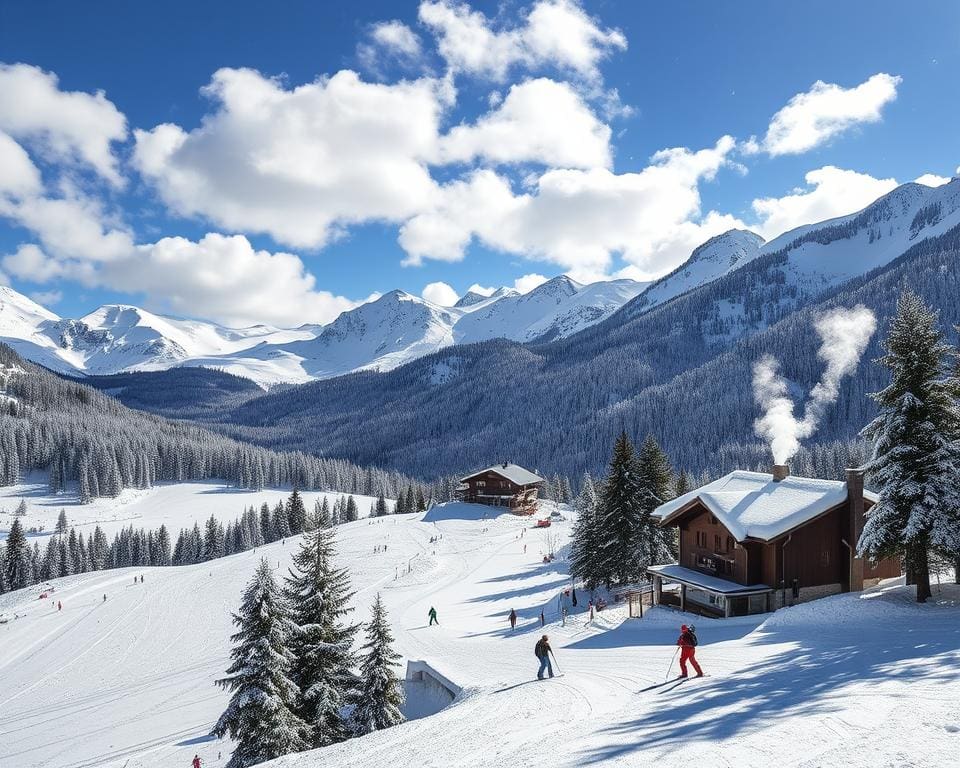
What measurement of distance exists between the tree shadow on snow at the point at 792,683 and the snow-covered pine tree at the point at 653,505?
63.6 feet

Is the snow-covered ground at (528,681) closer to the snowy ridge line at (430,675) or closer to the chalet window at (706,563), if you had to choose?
the snowy ridge line at (430,675)

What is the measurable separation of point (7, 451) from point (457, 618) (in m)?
169

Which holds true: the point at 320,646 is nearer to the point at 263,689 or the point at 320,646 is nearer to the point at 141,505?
the point at 263,689

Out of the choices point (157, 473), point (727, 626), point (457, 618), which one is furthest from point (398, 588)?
point (157, 473)

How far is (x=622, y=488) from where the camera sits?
41.0 m

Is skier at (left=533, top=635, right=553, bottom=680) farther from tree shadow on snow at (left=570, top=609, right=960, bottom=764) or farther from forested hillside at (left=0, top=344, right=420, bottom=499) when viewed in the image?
forested hillside at (left=0, top=344, right=420, bottom=499)

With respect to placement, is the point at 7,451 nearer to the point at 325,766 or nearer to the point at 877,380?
the point at 325,766

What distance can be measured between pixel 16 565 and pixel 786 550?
106 metres

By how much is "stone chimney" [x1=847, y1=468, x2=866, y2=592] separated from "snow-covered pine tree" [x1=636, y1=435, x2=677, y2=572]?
39.2ft

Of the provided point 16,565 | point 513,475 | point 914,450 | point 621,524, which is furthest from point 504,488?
point 16,565

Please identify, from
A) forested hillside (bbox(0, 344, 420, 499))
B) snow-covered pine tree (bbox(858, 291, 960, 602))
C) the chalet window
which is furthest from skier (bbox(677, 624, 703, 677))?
forested hillside (bbox(0, 344, 420, 499))

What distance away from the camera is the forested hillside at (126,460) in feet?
504

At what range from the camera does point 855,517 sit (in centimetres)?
2927

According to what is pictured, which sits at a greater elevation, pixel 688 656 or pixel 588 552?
pixel 688 656
